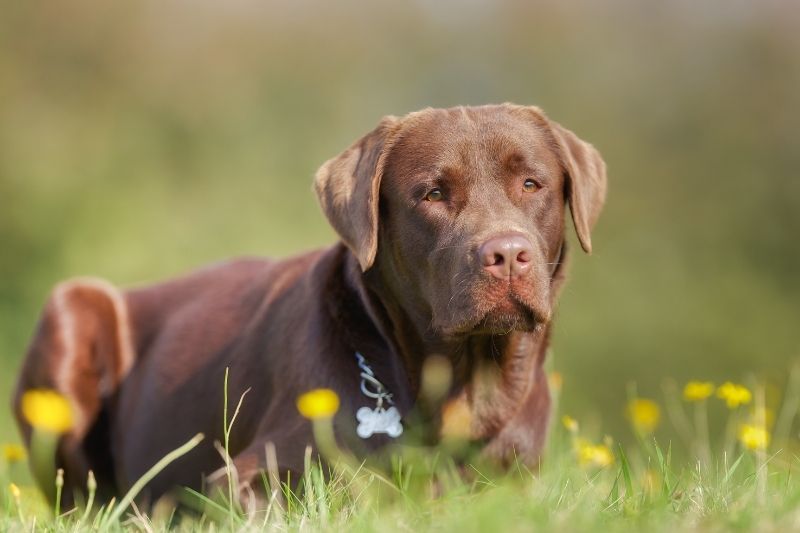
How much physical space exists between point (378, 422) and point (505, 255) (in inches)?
30.0

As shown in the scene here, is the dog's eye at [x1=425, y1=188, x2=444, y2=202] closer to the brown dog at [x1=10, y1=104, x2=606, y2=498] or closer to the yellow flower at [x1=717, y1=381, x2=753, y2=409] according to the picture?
the brown dog at [x1=10, y1=104, x2=606, y2=498]

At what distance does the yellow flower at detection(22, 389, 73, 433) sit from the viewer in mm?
4738

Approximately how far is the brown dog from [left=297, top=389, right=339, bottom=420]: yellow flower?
6 cm

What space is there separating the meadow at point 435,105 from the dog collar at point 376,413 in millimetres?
5280

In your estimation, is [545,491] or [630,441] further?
[630,441]

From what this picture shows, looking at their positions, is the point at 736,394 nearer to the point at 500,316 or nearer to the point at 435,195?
the point at 500,316

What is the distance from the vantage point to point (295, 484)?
4156mm

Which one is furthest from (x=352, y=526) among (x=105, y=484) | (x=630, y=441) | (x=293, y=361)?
(x=630, y=441)

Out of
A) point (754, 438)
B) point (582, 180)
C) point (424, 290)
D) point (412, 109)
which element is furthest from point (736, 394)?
point (412, 109)

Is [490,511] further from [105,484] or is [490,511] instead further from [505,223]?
[105,484]

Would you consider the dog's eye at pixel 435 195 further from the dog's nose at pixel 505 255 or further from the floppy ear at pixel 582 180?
the floppy ear at pixel 582 180

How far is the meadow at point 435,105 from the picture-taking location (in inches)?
493

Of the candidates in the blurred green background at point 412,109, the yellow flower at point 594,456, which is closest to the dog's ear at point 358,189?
the yellow flower at point 594,456

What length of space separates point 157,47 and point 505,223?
1289 centimetres
